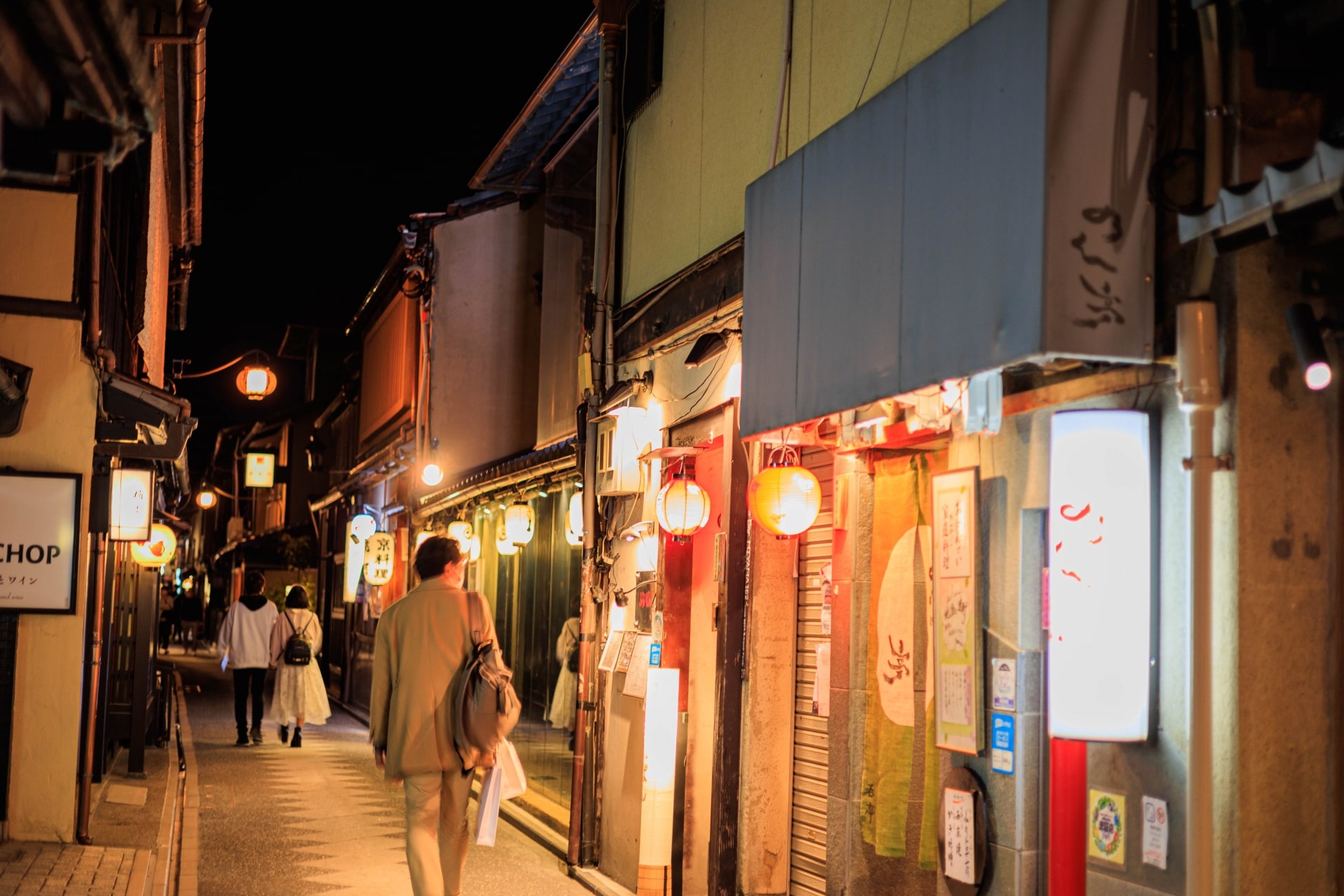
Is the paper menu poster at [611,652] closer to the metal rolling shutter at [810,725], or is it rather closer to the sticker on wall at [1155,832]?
the metal rolling shutter at [810,725]

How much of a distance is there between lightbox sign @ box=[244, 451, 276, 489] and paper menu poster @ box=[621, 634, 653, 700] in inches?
1347

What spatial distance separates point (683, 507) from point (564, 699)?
534 centimetres

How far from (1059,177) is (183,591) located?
70459 millimetres

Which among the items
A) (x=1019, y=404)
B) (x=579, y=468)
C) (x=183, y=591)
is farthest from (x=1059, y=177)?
(x=183, y=591)

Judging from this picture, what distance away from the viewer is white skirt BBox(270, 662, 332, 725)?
21.3m

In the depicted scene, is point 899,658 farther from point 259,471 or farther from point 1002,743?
point 259,471

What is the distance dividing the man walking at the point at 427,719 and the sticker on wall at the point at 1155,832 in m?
4.70

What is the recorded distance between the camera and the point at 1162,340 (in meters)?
5.80

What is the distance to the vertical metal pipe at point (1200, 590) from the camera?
5254 millimetres

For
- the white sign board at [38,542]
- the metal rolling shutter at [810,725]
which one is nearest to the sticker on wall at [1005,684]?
the metal rolling shutter at [810,725]

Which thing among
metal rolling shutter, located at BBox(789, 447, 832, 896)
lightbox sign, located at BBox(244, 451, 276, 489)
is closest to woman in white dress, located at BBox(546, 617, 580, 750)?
metal rolling shutter, located at BBox(789, 447, 832, 896)

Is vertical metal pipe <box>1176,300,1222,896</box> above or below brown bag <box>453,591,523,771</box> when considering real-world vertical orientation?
above

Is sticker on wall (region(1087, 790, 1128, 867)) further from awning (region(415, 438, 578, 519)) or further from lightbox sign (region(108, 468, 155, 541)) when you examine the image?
lightbox sign (region(108, 468, 155, 541))

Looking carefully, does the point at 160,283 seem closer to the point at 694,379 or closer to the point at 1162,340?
the point at 694,379
